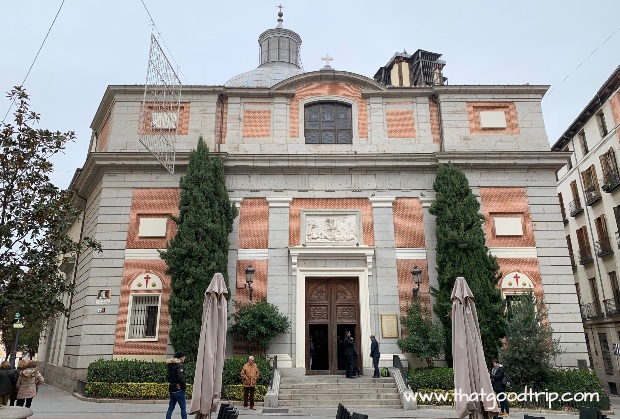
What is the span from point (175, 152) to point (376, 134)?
313 inches

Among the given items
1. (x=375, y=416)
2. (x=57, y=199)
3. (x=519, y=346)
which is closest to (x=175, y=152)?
(x=57, y=199)

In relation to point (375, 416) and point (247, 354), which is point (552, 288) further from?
point (247, 354)

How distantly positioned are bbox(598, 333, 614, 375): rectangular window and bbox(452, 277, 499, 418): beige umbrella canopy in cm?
2195

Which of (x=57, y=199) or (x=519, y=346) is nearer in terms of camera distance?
(x=57, y=199)

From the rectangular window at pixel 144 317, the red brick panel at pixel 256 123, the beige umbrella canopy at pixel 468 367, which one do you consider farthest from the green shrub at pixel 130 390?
the red brick panel at pixel 256 123

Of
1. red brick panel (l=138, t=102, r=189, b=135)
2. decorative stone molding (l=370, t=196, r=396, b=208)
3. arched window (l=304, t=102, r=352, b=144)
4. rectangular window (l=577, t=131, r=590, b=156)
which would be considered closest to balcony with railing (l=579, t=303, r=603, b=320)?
rectangular window (l=577, t=131, r=590, b=156)

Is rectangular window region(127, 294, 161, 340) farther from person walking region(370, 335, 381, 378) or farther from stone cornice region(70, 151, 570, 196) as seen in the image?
person walking region(370, 335, 381, 378)

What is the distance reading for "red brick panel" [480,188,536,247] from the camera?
58.8 ft

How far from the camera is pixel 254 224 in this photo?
59.6 ft

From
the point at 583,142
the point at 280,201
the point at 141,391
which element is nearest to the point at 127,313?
the point at 141,391

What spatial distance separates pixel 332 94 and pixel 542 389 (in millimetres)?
13132

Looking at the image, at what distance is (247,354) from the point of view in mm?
16609

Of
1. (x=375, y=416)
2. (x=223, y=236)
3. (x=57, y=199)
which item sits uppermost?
(x=223, y=236)

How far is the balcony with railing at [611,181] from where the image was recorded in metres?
24.5
